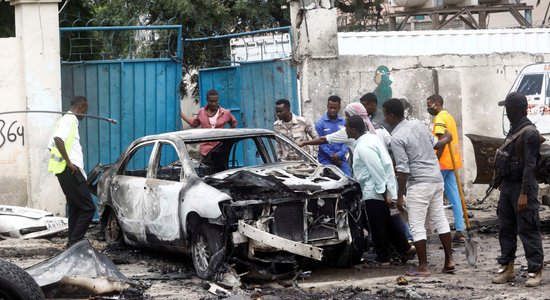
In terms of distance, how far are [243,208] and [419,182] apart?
1.74 meters

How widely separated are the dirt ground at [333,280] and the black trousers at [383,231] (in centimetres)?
20

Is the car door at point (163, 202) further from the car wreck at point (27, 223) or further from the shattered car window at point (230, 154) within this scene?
the car wreck at point (27, 223)

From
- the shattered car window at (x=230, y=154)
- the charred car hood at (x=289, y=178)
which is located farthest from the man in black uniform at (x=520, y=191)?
the shattered car window at (x=230, y=154)

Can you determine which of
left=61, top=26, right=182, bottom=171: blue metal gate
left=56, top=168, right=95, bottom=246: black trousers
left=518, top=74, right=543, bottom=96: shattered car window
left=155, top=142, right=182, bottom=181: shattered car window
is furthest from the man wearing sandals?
left=518, top=74, right=543, bottom=96: shattered car window

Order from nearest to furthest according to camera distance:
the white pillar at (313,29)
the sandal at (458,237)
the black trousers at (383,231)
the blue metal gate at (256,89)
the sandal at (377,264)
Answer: the black trousers at (383,231)
the sandal at (377,264)
the sandal at (458,237)
the white pillar at (313,29)
the blue metal gate at (256,89)

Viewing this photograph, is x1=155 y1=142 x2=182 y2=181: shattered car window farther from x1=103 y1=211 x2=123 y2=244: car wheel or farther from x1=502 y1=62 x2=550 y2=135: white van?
x1=502 y1=62 x2=550 y2=135: white van

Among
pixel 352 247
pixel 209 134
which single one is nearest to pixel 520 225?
pixel 352 247

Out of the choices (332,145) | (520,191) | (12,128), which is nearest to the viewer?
(520,191)

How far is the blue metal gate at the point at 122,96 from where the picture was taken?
44.6 feet

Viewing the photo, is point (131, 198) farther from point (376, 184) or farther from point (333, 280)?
point (376, 184)

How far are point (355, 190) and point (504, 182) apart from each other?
155cm

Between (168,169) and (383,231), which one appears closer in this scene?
(383,231)

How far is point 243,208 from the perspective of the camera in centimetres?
897

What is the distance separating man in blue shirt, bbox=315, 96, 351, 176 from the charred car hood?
71.0 inches
